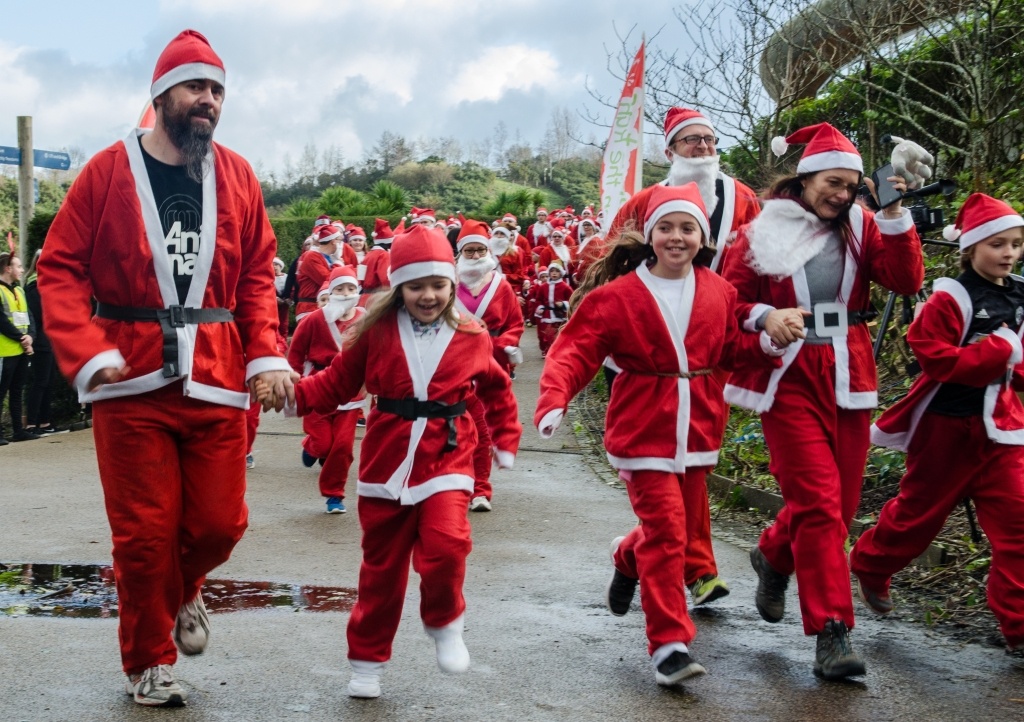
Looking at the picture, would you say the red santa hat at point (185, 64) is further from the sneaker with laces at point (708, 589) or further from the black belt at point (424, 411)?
the sneaker with laces at point (708, 589)

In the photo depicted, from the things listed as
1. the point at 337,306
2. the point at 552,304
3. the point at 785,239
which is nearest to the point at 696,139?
the point at 785,239

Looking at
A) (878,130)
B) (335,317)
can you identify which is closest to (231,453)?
(335,317)

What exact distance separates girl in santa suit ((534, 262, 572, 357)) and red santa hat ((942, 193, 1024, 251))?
14.1 meters

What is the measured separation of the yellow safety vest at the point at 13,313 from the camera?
42.6ft

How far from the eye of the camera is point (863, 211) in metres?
5.58

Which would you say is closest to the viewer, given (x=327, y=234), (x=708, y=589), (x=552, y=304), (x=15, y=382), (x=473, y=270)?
(x=708, y=589)

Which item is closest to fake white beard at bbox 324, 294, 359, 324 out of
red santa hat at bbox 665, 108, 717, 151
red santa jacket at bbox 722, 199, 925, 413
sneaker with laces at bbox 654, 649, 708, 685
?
red santa hat at bbox 665, 108, 717, 151

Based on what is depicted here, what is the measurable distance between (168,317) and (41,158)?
1192cm

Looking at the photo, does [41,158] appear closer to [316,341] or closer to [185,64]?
[316,341]

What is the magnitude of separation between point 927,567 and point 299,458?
656cm

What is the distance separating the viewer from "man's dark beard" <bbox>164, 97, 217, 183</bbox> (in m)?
4.70

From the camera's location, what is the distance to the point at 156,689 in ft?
15.1

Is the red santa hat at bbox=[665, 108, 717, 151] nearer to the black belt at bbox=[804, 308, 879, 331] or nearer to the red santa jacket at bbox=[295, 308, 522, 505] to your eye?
the black belt at bbox=[804, 308, 879, 331]

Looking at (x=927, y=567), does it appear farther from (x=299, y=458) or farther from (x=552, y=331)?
(x=552, y=331)
